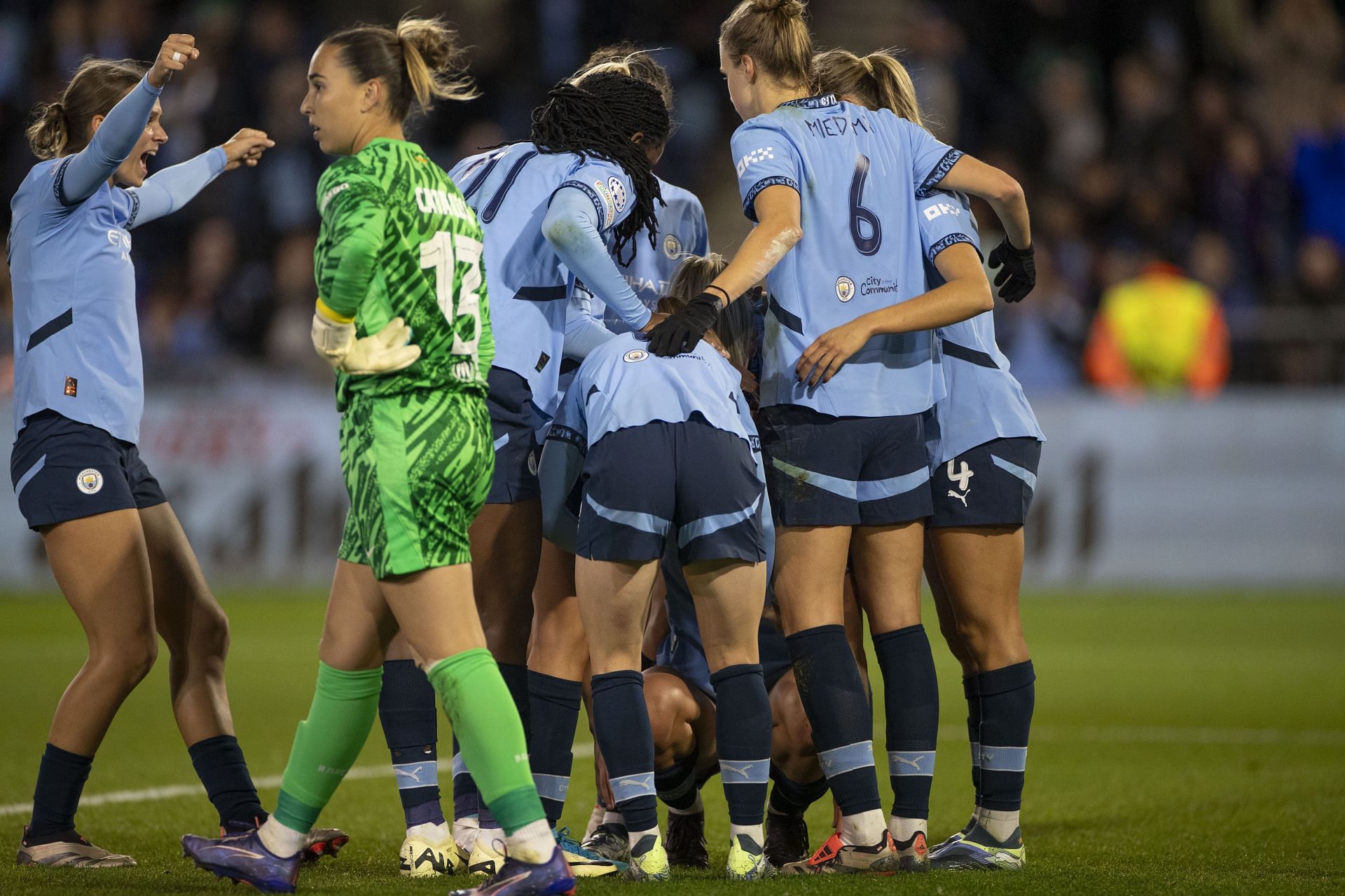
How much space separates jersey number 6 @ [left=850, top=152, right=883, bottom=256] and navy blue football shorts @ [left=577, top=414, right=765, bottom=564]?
2.29ft

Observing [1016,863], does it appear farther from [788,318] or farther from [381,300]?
[381,300]

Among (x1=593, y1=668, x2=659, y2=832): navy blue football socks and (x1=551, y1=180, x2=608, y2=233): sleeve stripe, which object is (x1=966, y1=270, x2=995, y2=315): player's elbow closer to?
(x1=551, y1=180, x2=608, y2=233): sleeve stripe

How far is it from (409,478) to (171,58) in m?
1.38

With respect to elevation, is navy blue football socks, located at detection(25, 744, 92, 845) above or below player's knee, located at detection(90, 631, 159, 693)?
below

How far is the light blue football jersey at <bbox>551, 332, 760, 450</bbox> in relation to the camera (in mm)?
4109

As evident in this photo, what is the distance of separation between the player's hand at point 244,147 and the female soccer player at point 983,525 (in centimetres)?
208

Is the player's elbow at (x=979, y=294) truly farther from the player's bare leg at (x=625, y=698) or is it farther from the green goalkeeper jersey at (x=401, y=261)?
the green goalkeeper jersey at (x=401, y=261)

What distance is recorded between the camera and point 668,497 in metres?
4.06

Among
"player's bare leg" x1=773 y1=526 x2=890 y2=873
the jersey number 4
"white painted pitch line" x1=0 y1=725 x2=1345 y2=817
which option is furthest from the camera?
"white painted pitch line" x1=0 y1=725 x2=1345 y2=817

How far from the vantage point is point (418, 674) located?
14.6 feet

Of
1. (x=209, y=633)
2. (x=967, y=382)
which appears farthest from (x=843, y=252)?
(x=209, y=633)

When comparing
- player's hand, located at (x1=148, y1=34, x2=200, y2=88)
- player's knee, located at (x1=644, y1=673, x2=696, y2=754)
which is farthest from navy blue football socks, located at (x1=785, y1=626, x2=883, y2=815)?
player's hand, located at (x1=148, y1=34, x2=200, y2=88)

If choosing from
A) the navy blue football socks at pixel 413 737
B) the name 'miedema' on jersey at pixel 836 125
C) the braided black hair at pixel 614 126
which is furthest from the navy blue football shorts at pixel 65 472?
the name 'miedema' on jersey at pixel 836 125

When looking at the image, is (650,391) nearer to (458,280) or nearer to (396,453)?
(458,280)
